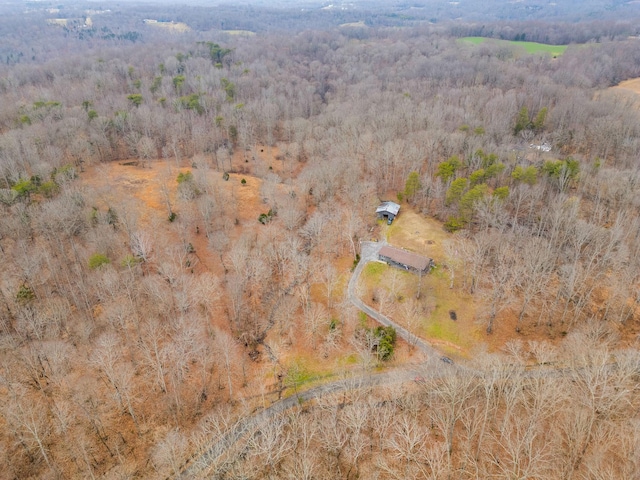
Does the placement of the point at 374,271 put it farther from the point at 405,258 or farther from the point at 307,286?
the point at 307,286

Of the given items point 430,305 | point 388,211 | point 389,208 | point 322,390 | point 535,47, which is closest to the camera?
point 322,390

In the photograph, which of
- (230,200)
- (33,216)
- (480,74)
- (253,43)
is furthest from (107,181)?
(253,43)

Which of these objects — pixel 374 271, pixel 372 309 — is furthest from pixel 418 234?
pixel 372 309

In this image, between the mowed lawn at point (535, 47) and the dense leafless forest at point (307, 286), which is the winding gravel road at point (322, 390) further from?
the mowed lawn at point (535, 47)

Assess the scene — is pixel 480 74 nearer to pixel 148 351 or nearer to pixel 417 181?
pixel 417 181

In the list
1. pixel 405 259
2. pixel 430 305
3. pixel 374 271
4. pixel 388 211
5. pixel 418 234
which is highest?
pixel 388 211

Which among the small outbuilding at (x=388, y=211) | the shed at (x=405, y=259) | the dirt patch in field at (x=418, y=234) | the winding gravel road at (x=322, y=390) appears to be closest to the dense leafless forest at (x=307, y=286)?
the winding gravel road at (x=322, y=390)
